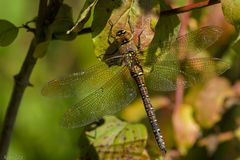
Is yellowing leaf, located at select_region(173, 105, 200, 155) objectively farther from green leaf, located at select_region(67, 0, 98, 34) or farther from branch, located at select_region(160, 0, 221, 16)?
green leaf, located at select_region(67, 0, 98, 34)

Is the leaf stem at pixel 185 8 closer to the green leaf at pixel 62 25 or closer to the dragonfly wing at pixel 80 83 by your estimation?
the green leaf at pixel 62 25

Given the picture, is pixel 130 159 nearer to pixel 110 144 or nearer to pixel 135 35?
pixel 110 144

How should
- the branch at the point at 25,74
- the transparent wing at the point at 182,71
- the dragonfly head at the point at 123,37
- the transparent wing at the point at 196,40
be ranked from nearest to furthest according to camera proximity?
the dragonfly head at the point at 123,37
the branch at the point at 25,74
the transparent wing at the point at 196,40
the transparent wing at the point at 182,71

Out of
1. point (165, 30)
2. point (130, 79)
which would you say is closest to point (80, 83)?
point (130, 79)

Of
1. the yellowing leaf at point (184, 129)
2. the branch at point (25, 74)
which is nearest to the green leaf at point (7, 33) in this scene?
the branch at point (25, 74)

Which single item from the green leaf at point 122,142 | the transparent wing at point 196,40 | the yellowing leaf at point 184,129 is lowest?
the yellowing leaf at point 184,129

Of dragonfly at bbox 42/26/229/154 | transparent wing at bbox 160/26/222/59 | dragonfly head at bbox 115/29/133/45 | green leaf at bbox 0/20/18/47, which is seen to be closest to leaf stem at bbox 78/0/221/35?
dragonfly head at bbox 115/29/133/45

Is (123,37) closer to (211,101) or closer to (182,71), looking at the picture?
(182,71)
